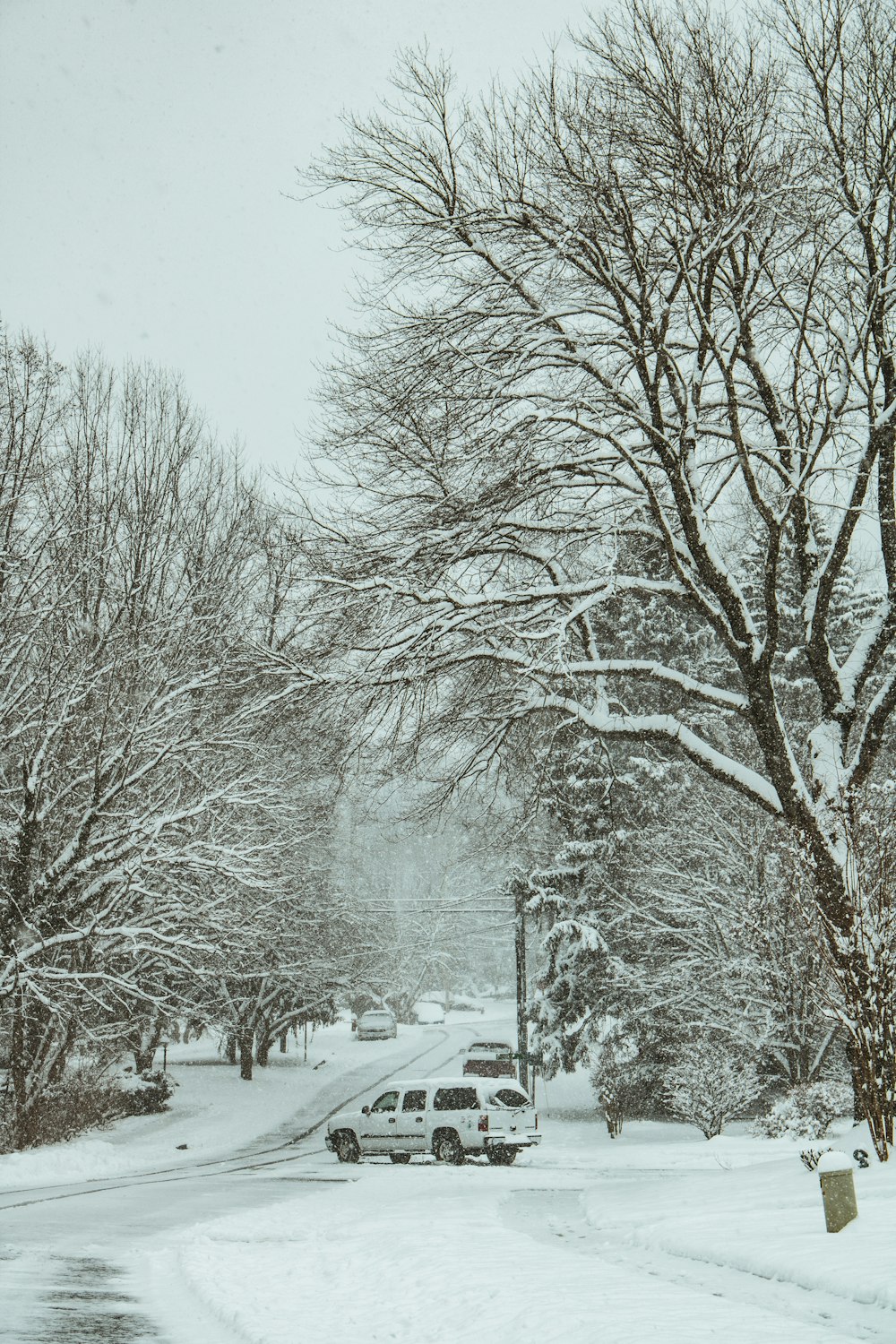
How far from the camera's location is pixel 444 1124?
890 inches

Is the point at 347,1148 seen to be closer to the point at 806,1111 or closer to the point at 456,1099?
the point at 456,1099

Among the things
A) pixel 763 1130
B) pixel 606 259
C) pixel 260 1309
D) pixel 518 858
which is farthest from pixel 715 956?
pixel 260 1309

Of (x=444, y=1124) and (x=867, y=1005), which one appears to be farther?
(x=444, y=1124)

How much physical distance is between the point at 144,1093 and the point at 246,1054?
29.6ft

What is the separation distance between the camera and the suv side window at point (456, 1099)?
22.4m

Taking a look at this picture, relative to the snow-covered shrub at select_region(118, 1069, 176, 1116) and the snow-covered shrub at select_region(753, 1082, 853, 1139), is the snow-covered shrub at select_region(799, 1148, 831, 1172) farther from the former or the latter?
the snow-covered shrub at select_region(118, 1069, 176, 1116)

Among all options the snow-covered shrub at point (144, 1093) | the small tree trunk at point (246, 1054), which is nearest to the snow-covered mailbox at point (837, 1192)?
the snow-covered shrub at point (144, 1093)

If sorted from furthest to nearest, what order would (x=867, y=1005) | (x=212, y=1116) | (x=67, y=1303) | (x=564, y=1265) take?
(x=212, y=1116) → (x=867, y=1005) → (x=564, y=1265) → (x=67, y=1303)

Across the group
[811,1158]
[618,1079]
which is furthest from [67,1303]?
[618,1079]

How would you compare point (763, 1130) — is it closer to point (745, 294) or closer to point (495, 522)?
point (495, 522)

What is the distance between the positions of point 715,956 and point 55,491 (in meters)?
16.6

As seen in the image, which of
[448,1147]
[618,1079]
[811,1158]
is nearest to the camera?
[811,1158]

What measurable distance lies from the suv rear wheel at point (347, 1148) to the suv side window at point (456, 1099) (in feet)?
6.76

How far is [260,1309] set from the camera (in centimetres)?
820
